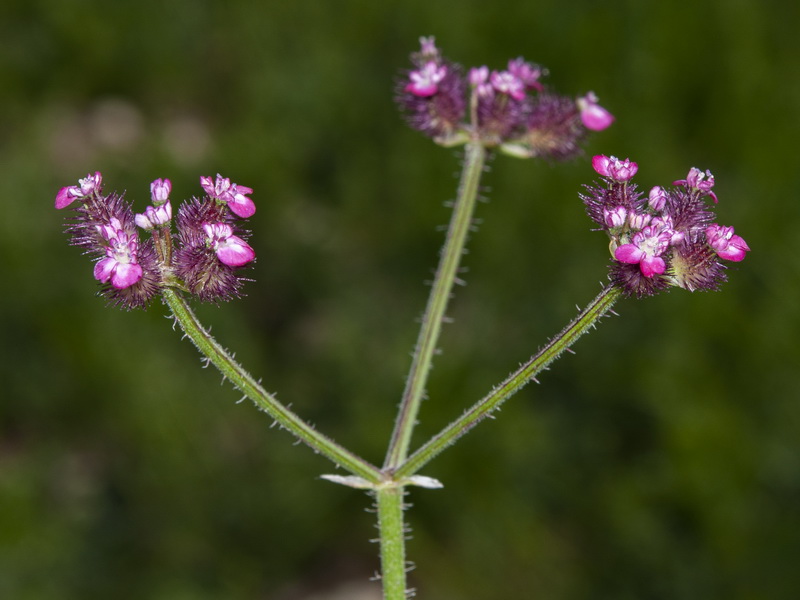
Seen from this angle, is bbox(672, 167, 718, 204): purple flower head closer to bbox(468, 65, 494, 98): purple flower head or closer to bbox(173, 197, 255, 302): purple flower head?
bbox(468, 65, 494, 98): purple flower head

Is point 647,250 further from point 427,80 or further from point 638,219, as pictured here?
point 427,80

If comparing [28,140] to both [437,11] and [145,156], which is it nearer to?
[145,156]

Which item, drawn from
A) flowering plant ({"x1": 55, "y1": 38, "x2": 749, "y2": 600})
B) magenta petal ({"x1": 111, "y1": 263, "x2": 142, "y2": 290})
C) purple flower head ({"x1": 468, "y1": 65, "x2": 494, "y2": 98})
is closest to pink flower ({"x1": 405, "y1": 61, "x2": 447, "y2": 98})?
purple flower head ({"x1": 468, "y1": 65, "x2": 494, "y2": 98})

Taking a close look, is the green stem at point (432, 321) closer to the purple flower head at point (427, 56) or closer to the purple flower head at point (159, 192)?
the purple flower head at point (427, 56)

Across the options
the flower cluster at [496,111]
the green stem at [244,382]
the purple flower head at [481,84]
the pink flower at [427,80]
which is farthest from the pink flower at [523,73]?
the green stem at [244,382]

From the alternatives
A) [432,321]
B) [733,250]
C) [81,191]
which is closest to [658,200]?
[733,250]
